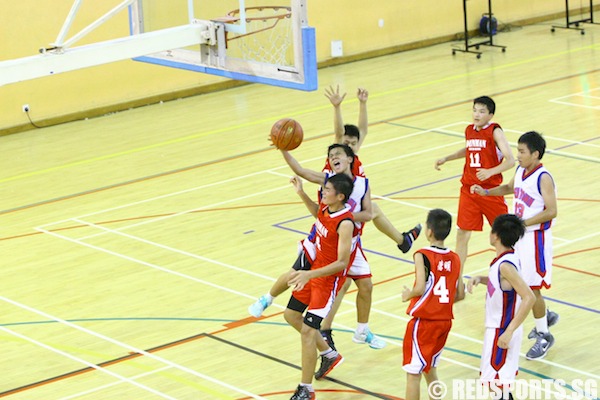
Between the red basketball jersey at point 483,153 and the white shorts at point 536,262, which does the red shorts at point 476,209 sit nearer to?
the red basketball jersey at point 483,153

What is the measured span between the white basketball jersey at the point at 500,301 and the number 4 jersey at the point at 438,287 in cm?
26

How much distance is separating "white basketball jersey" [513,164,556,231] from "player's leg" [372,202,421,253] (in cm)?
137

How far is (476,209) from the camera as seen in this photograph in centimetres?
973

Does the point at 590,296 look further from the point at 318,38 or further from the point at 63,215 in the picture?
the point at 318,38

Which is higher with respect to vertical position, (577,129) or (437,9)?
(437,9)

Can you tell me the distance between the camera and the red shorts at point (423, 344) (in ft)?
23.7

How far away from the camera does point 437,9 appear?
Result: 23.4 m

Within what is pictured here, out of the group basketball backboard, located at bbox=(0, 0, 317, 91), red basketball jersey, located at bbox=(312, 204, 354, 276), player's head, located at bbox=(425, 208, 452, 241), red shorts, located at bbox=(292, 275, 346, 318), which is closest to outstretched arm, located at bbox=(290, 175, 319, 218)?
red basketball jersey, located at bbox=(312, 204, 354, 276)

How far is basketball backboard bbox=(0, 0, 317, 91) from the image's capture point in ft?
31.4

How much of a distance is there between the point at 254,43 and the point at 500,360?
426cm

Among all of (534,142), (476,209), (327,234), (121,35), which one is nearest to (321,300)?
(327,234)

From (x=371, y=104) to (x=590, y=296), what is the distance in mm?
9084

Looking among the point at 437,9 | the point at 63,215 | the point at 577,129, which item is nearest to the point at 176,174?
the point at 63,215

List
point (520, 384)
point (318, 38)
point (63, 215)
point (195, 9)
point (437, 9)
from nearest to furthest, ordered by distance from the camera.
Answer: point (520, 384) < point (195, 9) < point (63, 215) < point (318, 38) < point (437, 9)
